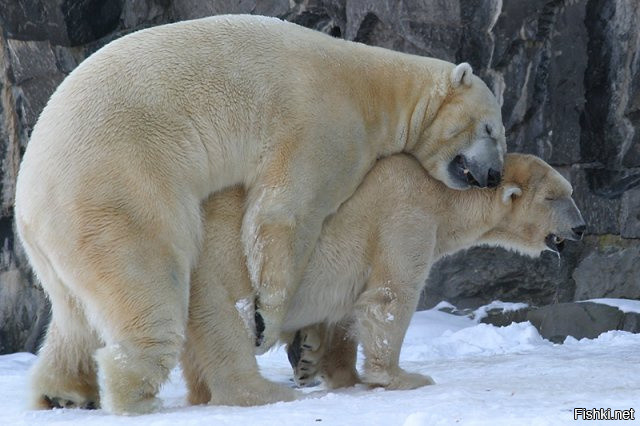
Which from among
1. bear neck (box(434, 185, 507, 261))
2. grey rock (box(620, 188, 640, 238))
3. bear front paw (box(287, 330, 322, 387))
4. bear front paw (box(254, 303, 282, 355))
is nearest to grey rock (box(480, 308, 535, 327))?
grey rock (box(620, 188, 640, 238))

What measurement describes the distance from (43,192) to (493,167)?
2.47m

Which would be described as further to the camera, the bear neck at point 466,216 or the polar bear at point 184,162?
the bear neck at point 466,216

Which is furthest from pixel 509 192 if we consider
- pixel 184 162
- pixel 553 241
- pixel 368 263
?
pixel 184 162

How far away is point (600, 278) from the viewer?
962 cm

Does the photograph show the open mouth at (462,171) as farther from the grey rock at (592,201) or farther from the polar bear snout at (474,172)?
the grey rock at (592,201)

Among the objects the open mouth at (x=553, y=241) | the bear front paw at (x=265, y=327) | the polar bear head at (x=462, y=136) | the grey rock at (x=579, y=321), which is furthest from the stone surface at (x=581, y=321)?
the bear front paw at (x=265, y=327)

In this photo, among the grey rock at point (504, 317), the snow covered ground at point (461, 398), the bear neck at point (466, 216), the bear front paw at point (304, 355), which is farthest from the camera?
the grey rock at point (504, 317)

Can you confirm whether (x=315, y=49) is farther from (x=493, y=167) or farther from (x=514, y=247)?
(x=514, y=247)

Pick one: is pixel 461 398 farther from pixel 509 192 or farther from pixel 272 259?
pixel 509 192

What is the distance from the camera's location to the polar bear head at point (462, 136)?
18.5 ft

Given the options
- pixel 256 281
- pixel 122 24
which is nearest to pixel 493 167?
pixel 256 281

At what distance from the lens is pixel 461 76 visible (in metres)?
5.91

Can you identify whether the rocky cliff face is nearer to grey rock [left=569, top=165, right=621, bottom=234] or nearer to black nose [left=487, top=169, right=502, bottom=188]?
grey rock [left=569, top=165, right=621, bottom=234]

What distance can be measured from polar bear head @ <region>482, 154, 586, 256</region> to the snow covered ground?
759mm
